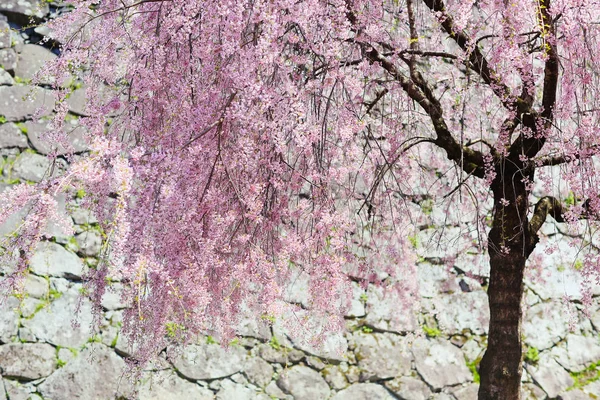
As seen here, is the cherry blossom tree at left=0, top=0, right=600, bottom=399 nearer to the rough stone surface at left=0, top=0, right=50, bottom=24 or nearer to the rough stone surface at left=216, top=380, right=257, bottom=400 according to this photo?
the rough stone surface at left=216, top=380, right=257, bottom=400

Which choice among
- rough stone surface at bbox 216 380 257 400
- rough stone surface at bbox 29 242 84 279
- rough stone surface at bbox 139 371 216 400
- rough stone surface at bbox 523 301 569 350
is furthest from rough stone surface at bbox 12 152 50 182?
rough stone surface at bbox 523 301 569 350

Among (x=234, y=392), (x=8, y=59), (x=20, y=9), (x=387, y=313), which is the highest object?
(x=20, y=9)

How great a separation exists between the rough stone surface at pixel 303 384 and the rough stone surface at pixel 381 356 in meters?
0.27

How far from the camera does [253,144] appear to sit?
207 cm

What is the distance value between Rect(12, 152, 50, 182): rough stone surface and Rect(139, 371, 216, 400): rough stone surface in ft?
4.05

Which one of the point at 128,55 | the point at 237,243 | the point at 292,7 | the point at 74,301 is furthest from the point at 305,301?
the point at 292,7

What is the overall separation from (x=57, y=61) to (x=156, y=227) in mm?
740

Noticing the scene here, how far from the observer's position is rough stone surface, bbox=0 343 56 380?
3.36m

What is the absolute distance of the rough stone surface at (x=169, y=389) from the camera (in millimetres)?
3584

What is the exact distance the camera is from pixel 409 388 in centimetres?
411

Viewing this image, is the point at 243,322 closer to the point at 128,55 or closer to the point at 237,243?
the point at 237,243

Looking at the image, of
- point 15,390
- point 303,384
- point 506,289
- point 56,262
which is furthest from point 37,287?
point 506,289

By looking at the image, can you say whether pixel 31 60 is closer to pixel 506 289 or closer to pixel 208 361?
pixel 208 361

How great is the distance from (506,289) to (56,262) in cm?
233
